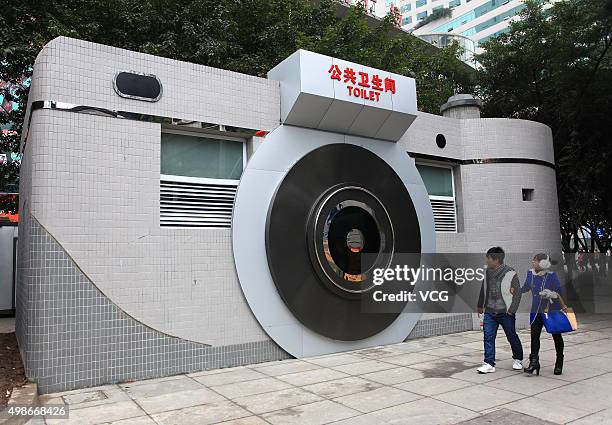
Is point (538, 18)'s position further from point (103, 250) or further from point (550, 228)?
point (103, 250)

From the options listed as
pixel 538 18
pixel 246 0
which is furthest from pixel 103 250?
pixel 538 18

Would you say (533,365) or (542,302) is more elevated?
(542,302)

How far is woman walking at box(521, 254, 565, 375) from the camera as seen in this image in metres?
6.09

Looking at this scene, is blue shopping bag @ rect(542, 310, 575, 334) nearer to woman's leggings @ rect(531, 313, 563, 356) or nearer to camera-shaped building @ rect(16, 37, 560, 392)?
woman's leggings @ rect(531, 313, 563, 356)

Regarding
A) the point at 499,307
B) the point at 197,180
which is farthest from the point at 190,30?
the point at 499,307

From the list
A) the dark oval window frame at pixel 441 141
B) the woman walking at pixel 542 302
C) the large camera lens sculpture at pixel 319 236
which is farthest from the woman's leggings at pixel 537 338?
the dark oval window frame at pixel 441 141

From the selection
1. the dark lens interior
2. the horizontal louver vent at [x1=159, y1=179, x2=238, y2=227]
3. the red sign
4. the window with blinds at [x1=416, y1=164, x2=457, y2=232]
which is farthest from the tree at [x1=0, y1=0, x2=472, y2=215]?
the dark lens interior

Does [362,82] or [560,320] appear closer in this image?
[560,320]

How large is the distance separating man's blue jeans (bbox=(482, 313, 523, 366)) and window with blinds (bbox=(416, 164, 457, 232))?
3556mm

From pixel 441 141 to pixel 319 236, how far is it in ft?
13.2

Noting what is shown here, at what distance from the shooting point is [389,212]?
8.60 meters

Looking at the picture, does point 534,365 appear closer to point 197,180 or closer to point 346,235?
point 346,235

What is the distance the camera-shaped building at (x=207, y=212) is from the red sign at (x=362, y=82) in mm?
25

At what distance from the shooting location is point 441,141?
996 cm
